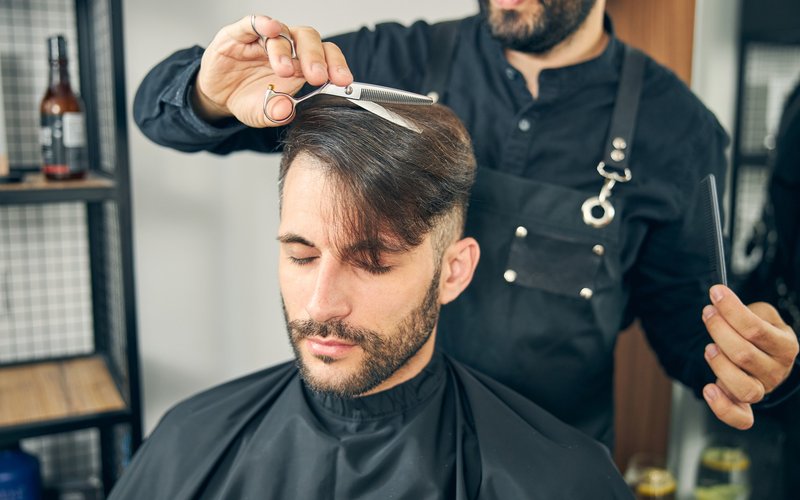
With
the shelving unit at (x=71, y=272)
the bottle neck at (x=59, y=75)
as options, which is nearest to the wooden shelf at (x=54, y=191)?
the shelving unit at (x=71, y=272)

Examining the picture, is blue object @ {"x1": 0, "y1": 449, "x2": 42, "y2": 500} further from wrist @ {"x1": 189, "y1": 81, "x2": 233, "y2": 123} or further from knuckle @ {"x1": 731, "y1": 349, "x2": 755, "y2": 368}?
knuckle @ {"x1": 731, "y1": 349, "x2": 755, "y2": 368}

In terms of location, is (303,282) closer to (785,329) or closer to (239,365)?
(785,329)

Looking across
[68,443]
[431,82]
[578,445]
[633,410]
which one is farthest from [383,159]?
[633,410]

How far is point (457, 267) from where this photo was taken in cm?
147

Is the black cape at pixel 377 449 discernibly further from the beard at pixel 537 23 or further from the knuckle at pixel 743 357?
the beard at pixel 537 23

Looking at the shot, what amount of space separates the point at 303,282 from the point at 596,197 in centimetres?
69

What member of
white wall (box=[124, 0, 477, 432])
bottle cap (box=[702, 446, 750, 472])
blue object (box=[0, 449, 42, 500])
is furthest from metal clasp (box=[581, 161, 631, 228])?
blue object (box=[0, 449, 42, 500])

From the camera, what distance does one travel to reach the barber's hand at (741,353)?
1.24m

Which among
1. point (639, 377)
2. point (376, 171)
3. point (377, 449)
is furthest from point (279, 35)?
point (639, 377)

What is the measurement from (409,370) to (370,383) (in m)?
0.14

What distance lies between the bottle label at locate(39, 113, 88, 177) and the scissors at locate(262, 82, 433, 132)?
0.84m

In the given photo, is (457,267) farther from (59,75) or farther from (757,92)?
(757,92)

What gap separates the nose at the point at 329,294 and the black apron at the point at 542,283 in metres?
0.47

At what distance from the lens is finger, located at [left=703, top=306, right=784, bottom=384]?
1253mm
